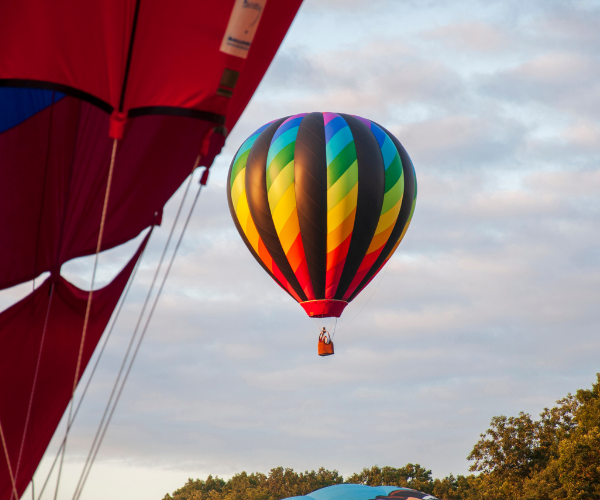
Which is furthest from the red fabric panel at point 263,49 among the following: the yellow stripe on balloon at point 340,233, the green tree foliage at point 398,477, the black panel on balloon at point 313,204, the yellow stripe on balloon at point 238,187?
the green tree foliage at point 398,477

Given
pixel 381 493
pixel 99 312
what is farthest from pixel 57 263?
pixel 381 493

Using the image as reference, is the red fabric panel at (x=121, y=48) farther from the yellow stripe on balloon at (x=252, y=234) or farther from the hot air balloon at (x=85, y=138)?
the yellow stripe on balloon at (x=252, y=234)

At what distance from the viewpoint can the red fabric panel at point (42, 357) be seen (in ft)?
24.6

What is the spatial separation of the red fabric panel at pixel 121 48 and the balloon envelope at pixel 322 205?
1636 centimetres

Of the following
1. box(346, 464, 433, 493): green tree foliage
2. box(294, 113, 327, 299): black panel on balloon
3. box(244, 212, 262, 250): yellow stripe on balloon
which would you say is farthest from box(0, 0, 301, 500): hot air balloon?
box(346, 464, 433, 493): green tree foliage

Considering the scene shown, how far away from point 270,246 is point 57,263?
15256 mm

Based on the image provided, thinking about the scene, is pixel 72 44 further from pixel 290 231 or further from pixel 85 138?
pixel 290 231

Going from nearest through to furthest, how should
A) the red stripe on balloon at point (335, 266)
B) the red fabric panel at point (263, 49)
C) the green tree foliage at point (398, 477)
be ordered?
the red fabric panel at point (263, 49) → the red stripe on balloon at point (335, 266) → the green tree foliage at point (398, 477)

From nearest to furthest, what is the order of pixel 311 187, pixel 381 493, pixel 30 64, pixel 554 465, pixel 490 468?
1. pixel 30 64
2. pixel 311 187
3. pixel 381 493
4. pixel 554 465
5. pixel 490 468

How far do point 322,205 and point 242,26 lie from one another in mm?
16492

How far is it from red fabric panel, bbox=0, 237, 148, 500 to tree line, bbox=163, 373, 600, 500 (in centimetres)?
2757

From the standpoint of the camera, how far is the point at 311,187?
73.3 ft

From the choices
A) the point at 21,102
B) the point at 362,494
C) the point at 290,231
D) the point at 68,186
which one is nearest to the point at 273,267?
the point at 290,231

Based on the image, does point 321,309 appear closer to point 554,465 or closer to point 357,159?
point 357,159
